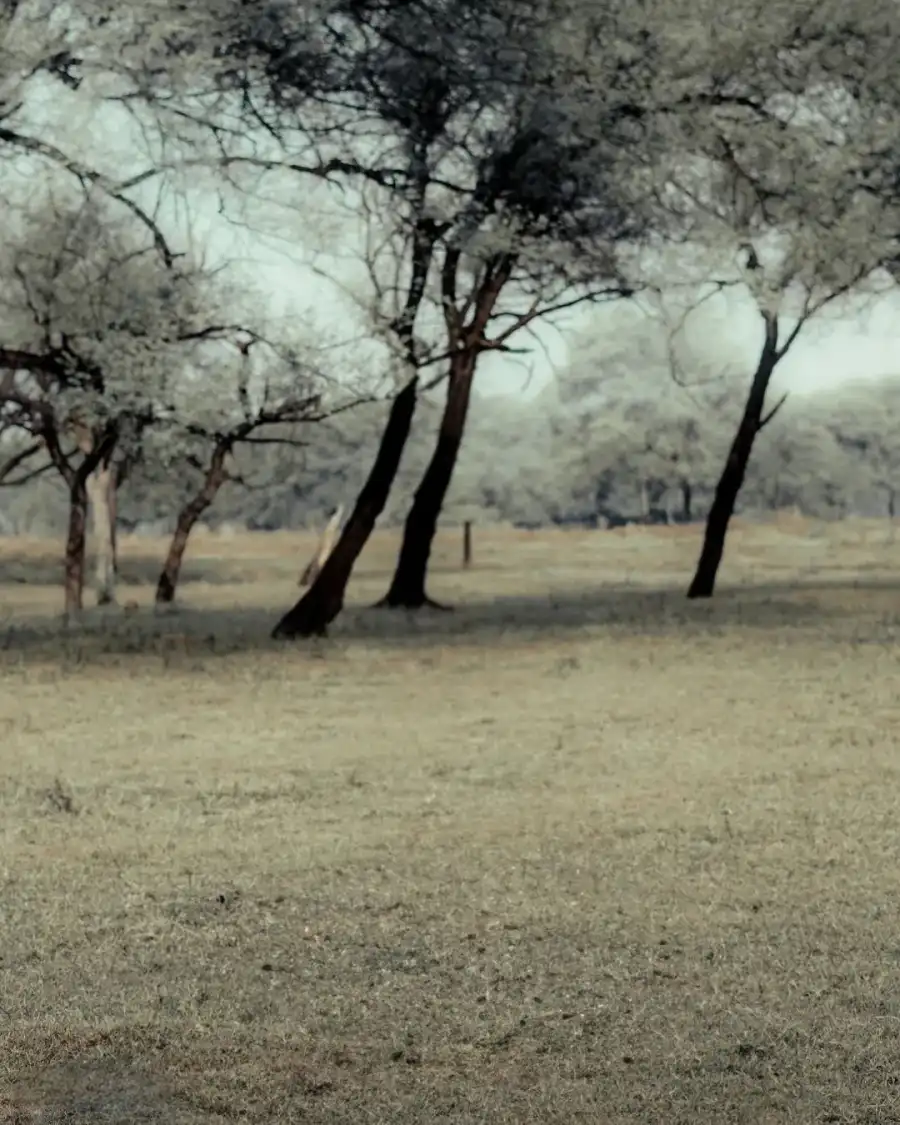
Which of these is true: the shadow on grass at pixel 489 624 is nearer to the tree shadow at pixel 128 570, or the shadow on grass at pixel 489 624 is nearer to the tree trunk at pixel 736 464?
the tree trunk at pixel 736 464

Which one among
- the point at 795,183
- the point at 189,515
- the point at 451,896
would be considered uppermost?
the point at 795,183

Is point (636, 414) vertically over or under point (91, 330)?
over

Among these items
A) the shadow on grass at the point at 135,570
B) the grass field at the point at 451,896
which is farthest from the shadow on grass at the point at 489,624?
the shadow on grass at the point at 135,570

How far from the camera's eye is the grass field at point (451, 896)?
4355mm

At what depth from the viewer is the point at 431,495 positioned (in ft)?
87.0

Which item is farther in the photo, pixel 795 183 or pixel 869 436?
pixel 869 436

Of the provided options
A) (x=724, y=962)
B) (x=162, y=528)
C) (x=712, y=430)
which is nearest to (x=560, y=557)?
(x=712, y=430)

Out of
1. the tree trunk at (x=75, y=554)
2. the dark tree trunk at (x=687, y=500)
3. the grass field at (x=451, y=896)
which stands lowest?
the grass field at (x=451, y=896)

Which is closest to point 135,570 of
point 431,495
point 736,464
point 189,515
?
point 189,515

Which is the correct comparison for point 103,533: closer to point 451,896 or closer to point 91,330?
point 91,330

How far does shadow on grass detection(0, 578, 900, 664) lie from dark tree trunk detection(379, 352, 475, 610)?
2.43 ft

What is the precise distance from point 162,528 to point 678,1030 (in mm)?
77846

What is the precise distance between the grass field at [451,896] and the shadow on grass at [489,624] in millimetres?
3487

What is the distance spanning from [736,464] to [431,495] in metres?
5.38
